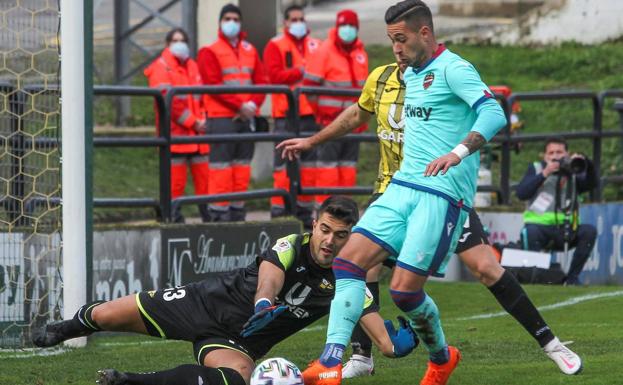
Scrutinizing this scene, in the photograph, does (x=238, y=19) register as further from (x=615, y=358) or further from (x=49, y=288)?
(x=615, y=358)

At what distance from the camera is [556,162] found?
48.0ft

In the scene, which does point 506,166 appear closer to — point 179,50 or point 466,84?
point 179,50

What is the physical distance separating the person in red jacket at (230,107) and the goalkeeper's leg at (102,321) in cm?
491

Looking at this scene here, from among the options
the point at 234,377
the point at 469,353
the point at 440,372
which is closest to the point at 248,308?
the point at 234,377

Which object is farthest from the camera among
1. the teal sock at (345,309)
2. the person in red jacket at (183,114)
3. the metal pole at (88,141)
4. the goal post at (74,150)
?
the person in red jacket at (183,114)

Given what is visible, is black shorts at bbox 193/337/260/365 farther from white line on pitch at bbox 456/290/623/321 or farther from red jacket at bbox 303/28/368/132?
red jacket at bbox 303/28/368/132

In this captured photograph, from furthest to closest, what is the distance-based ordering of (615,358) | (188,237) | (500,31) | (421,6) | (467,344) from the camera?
1. (500,31)
2. (188,237)
3. (467,344)
4. (615,358)
5. (421,6)

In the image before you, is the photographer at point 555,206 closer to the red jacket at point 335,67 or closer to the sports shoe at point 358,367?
the red jacket at point 335,67

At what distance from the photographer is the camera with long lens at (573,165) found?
1460 centimetres

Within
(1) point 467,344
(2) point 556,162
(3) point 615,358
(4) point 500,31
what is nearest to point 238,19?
(2) point 556,162

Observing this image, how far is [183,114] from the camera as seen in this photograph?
45.9 ft

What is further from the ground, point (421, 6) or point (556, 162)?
point (421, 6)

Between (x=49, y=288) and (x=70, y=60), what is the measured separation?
1596mm

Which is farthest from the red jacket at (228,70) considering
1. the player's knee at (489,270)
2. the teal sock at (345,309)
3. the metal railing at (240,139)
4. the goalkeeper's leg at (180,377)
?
the goalkeeper's leg at (180,377)
